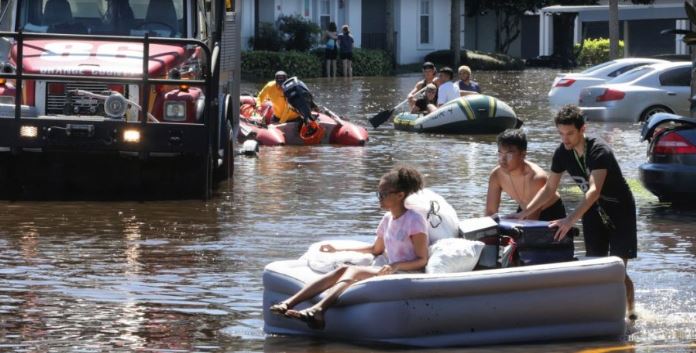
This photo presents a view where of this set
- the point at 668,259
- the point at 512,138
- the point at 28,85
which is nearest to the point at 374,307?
the point at 512,138

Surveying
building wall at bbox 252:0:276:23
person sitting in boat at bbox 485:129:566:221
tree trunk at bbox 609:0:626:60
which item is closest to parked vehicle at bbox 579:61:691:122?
tree trunk at bbox 609:0:626:60

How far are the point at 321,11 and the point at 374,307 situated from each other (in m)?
47.0

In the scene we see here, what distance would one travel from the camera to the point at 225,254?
41.7ft

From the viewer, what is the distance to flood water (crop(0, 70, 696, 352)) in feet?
31.0

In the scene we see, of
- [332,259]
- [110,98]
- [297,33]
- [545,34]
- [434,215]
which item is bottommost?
[332,259]

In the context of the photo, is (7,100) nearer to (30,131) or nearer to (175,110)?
(30,131)

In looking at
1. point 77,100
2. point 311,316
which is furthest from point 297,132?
point 311,316

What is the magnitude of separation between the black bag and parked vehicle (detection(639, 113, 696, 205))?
5983 millimetres

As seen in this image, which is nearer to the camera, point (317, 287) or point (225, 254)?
point (317, 287)

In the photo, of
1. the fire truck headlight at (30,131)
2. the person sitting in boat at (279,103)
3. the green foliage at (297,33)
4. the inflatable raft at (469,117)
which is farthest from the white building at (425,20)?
the fire truck headlight at (30,131)

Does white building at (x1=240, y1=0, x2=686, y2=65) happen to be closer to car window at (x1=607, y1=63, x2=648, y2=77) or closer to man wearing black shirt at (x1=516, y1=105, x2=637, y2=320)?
car window at (x1=607, y1=63, x2=648, y2=77)

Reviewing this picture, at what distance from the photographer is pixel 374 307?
29.6 ft

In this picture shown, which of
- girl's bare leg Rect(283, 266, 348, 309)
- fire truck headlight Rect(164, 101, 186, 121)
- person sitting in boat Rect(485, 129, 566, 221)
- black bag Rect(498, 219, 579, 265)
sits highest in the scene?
fire truck headlight Rect(164, 101, 186, 121)

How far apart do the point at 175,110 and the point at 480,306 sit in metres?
7.16
